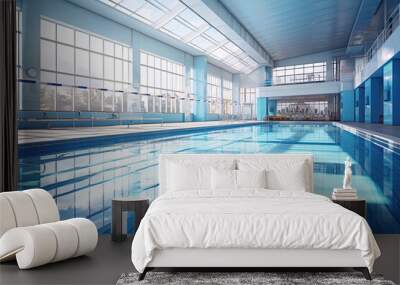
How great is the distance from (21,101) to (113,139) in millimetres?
1782

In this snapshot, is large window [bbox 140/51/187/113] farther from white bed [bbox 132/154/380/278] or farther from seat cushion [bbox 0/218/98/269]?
white bed [bbox 132/154/380/278]

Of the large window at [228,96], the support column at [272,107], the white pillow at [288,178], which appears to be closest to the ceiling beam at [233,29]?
the large window at [228,96]

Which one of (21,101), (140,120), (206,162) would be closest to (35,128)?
(21,101)

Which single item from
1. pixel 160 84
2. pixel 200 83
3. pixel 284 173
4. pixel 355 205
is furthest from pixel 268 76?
pixel 355 205

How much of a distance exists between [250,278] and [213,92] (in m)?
5.66

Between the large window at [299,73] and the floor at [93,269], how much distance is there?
5379 mm

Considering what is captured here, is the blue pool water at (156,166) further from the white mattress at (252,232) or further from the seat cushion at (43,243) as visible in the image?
the white mattress at (252,232)

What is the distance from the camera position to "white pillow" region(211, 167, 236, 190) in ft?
15.1

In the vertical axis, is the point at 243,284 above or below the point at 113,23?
below

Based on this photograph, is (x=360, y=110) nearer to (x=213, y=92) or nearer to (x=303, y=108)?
(x=303, y=108)

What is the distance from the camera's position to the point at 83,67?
7859 millimetres

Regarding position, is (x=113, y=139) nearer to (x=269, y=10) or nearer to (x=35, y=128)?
(x=35, y=128)

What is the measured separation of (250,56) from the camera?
336 inches

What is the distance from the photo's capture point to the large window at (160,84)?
7973 mm
